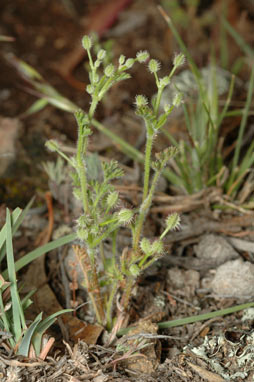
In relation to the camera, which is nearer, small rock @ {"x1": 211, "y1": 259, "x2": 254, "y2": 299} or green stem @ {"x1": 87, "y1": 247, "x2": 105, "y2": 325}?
green stem @ {"x1": 87, "y1": 247, "x2": 105, "y2": 325}

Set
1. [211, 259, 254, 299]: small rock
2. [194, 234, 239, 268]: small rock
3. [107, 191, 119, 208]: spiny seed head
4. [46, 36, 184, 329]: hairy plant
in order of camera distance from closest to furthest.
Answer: [46, 36, 184, 329]: hairy plant
[107, 191, 119, 208]: spiny seed head
[211, 259, 254, 299]: small rock
[194, 234, 239, 268]: small rock

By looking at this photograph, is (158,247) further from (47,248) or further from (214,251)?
(214,251)

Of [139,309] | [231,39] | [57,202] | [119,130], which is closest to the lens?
[139,309]

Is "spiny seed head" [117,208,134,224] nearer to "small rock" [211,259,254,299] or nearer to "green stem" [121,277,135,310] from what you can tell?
"green stem" [121,277,135,310]

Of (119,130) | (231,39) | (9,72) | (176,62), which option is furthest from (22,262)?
(231,39)

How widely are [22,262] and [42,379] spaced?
15.5 inches

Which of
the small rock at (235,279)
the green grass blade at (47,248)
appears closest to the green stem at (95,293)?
the green grass blade at (47,248)

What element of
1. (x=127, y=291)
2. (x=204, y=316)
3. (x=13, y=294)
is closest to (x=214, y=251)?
(x=204, y=316)

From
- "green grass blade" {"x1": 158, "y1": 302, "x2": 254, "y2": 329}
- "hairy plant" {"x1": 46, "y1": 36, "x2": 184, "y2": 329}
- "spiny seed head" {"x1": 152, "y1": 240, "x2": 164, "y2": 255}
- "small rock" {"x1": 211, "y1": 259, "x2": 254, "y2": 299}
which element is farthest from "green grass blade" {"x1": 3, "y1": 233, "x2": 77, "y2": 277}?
"small rock" {"x1": 211, "y1": 259, "x2": 254, "y2": 299}

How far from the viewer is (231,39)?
3303mm

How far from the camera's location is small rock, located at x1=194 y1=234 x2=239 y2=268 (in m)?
2.02

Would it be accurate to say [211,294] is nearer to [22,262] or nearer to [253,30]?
[22,262]

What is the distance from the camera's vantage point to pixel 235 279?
1.89 meters

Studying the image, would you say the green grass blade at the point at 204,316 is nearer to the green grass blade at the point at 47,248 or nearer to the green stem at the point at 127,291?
the green stem at the point at 127,291
